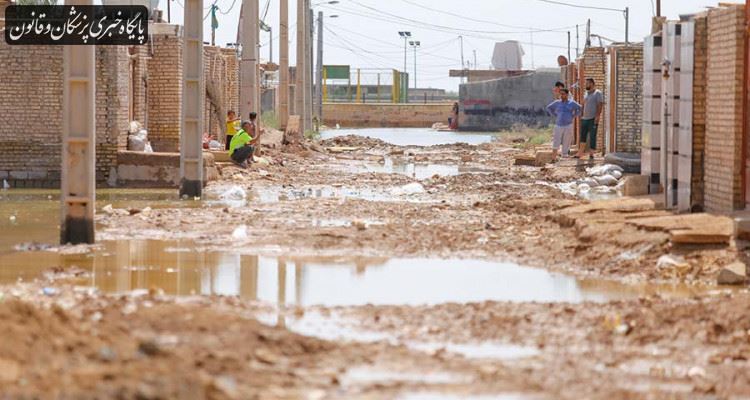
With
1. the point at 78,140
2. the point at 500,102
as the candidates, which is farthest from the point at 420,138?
the point at 78,140

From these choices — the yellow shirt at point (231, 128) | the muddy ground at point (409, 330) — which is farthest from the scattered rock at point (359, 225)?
the yellow shirt at point (231, 128)

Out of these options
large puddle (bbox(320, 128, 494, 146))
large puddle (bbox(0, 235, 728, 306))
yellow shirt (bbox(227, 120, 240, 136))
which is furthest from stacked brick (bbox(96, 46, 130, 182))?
large puddle (bbox(320, 128, 494, 146))

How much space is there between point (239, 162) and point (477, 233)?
1231 centimetres

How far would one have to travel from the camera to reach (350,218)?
17094 millimetres

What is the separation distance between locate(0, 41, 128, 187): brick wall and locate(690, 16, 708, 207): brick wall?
36.2ft

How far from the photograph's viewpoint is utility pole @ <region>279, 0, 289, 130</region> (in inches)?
1612

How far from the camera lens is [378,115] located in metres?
79.8

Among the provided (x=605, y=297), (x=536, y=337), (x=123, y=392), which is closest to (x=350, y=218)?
(x=605, y=297)

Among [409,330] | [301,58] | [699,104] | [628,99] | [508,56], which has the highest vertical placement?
[508,56]

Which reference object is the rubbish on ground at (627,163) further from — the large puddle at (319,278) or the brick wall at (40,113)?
the large puddle at (319,278)

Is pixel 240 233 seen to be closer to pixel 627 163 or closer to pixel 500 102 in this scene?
pixel 627 163

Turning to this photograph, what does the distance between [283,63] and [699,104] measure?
89.8ft

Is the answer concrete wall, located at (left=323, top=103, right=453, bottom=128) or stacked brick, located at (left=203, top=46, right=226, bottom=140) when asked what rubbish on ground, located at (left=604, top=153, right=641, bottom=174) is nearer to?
stacked brick, located at (left=203, top=46, right=226, bottom=140)

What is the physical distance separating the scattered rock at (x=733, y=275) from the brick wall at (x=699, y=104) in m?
4.22
